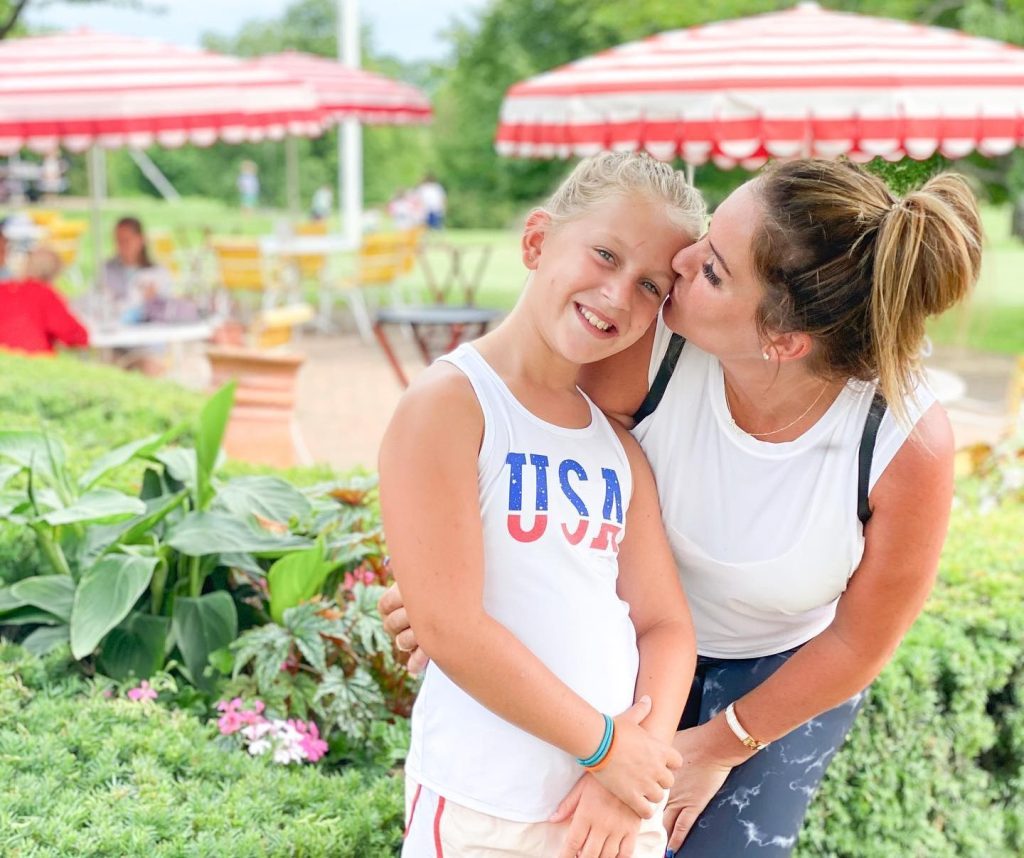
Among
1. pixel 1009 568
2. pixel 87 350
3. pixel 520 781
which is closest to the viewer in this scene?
pixel 520 781

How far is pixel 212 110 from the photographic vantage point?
22.3 feet

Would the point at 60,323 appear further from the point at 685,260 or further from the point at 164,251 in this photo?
the point at 164,251

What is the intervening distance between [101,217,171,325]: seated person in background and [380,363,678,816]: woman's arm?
7.17m

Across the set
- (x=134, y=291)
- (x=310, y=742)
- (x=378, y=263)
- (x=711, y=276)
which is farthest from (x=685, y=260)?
(x=378, y=263)

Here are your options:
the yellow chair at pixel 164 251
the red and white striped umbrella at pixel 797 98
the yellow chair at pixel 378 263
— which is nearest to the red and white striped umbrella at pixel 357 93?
the yellow chair at pixel 378 263

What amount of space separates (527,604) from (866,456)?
2.15 feet

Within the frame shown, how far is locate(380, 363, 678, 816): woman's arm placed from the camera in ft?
5.71

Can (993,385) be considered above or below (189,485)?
below

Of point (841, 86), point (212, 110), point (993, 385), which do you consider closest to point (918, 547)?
point (841, 86)

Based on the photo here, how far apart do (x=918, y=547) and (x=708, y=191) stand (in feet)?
49.4

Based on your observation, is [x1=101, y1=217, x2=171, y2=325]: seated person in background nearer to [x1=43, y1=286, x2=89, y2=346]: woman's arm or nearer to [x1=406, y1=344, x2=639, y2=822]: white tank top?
[x1=43, y1=286, x2=89, y2=346]: woman's arm

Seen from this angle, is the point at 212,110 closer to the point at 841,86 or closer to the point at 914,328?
the point at 841,86

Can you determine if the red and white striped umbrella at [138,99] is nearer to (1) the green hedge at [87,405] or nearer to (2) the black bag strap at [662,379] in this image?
(1) the green hedge at [87,405]

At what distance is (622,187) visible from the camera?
1908 mm
